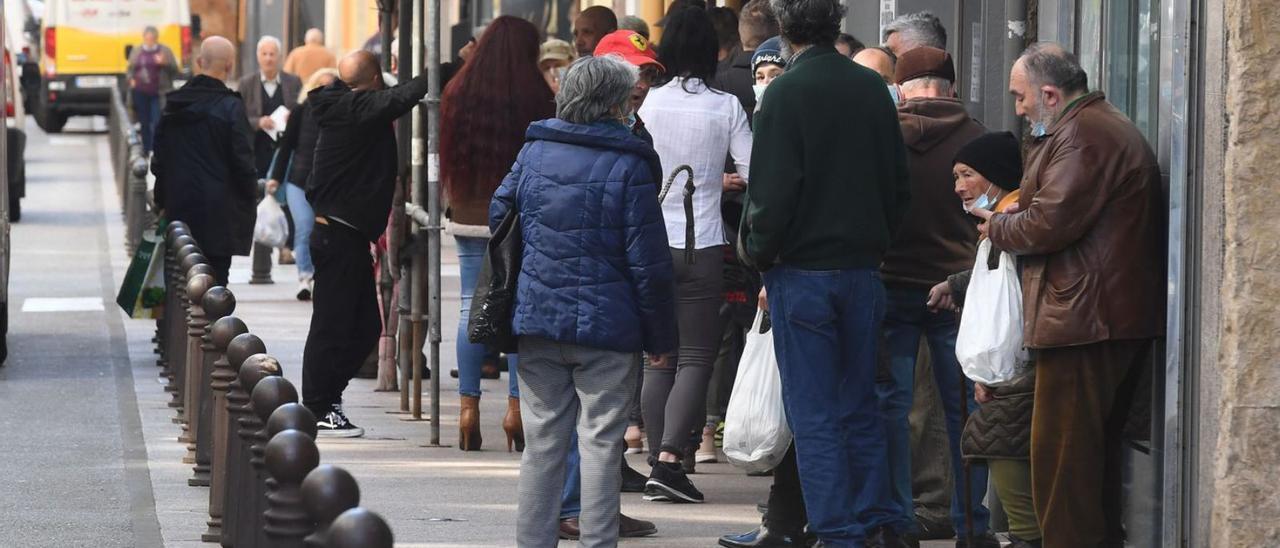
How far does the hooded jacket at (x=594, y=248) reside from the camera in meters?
6.31

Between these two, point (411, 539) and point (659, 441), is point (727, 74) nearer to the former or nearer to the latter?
point (659, 441)

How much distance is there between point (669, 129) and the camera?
27.0 feet

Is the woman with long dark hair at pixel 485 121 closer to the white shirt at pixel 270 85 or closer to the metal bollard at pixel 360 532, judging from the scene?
the metal bollard at pixel 360 532

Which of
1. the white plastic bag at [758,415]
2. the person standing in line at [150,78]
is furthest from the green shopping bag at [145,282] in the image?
the person standing in line at [150,78]

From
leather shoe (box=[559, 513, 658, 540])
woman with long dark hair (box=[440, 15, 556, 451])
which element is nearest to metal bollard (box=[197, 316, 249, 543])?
leather shoe (box=[559, 513, 658, 540])

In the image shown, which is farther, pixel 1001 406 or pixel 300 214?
pixel 300 214

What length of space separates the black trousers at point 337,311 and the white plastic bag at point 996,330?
413 cm

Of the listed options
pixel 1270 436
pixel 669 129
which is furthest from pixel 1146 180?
pixel 669 129

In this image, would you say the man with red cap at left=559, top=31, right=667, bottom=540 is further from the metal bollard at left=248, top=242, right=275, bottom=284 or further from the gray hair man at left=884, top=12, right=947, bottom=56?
the metal bollard at left=248, top=242, right=275, bottom=284

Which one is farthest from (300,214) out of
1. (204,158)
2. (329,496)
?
(329,496)

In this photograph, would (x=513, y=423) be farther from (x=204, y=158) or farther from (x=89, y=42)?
(x=89, y=42)

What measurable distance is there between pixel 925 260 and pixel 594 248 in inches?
54.9

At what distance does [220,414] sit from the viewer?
7.35m

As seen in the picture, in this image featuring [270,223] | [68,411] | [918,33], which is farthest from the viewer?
[270,223]
